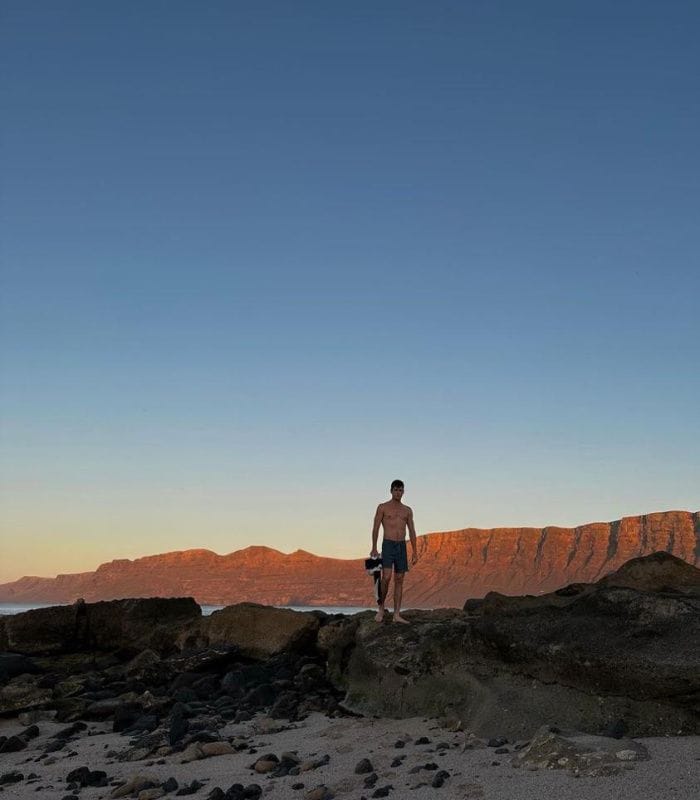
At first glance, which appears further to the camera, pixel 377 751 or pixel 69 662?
pixel 69 662

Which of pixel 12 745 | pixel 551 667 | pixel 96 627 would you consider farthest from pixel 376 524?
pixel 96 627

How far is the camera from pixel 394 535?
1220 centimetres

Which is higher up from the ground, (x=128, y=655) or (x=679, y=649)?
(x=679, y=649)

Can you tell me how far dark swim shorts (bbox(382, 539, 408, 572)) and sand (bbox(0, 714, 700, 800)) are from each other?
2.61 metres

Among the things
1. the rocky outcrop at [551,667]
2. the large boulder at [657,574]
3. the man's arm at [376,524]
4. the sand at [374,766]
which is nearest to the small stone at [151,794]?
the sand at [374,766]

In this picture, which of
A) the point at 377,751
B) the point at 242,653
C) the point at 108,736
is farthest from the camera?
the point at 242,653

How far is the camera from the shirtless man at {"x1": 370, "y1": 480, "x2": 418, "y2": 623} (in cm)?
1207

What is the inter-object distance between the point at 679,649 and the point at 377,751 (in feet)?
11.1

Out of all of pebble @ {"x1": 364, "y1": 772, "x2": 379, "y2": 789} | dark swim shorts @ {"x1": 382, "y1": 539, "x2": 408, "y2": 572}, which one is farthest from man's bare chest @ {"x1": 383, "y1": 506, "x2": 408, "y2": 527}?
pebble @ {"x1": 364, "y1": 772, "x2": 379, "y2": 789}

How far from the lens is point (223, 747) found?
8617 mm

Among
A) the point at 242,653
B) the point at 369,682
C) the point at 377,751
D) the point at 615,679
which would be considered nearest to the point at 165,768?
the point at 377,751

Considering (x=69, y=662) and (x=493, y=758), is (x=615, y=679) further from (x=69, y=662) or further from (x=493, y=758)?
(x=69, y=662)

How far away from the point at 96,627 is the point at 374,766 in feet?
40.2

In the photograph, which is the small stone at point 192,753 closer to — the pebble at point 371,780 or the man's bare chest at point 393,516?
the pebble at point 371,780
